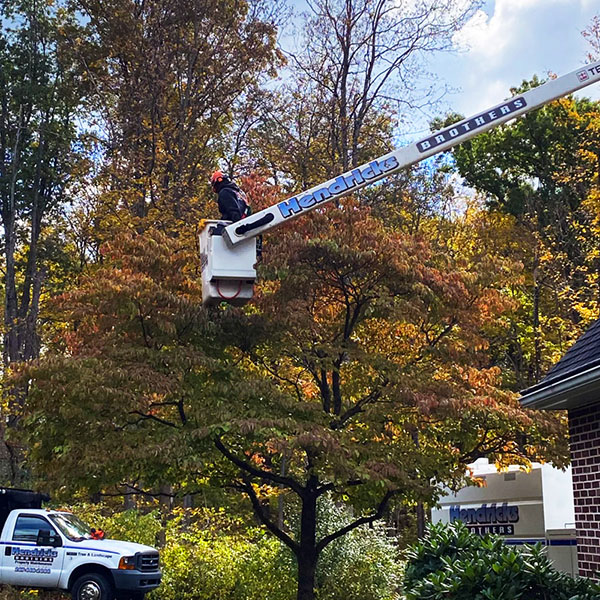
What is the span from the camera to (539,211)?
1297 inches

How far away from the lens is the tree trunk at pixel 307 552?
14930 millimetres

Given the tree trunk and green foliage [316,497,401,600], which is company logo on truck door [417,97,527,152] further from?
green foliage [316,497,401,600]

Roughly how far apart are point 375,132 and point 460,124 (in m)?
17.0

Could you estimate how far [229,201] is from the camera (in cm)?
1179

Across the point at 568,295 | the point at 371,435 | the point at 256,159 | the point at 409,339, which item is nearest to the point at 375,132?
the point at 256,159

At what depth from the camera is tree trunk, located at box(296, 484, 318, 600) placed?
14.9 metres

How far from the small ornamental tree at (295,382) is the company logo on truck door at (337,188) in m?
1.67

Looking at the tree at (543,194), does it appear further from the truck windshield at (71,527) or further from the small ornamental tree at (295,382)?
the truck windshield at (71,527)

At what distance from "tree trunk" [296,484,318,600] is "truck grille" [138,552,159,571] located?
2.76 meters

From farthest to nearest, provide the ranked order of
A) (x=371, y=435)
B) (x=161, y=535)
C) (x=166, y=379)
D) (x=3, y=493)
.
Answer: (x=161, y=535) → (x=3, y=493) → (x=371, y=435) → (x=166, y=379)

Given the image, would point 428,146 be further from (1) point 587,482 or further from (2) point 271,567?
(2) point 271,567

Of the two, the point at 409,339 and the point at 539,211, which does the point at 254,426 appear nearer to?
the point at 409,339

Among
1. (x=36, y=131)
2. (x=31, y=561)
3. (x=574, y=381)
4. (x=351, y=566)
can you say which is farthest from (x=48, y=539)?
(x=36, y=131)

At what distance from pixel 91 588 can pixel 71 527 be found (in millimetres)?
1265
